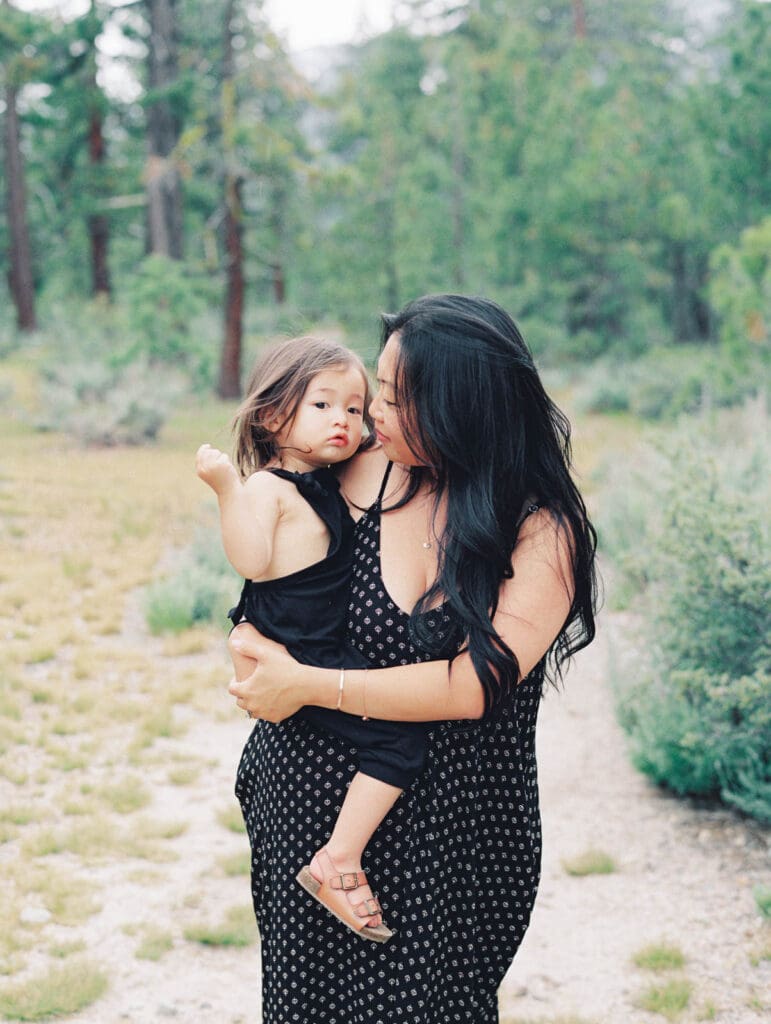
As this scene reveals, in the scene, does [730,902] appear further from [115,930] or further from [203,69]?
[203,69]

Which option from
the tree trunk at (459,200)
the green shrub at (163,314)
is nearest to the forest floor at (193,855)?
the green shrub at (163,314)

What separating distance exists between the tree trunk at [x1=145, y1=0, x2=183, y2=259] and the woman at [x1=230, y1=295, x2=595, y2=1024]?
1481cm

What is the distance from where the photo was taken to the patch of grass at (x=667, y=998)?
9.62 ft

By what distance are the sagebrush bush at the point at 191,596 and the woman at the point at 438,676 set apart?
169 inches

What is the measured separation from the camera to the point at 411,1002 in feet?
5.86

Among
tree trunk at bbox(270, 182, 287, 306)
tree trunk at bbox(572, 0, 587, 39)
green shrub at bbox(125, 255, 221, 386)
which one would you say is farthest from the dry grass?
tree trunk at bbox(572, 0, 587, 39)

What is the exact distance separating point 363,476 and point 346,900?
73cm

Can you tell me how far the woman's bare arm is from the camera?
1.63m

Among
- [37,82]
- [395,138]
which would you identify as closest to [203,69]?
[395,138]

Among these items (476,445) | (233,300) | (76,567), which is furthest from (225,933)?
(233,300)

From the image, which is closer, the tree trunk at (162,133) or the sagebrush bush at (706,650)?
the sagebrush bush at (706,650)

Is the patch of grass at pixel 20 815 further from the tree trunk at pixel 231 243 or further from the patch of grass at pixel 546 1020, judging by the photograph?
the tree trunk at pixel 231 243

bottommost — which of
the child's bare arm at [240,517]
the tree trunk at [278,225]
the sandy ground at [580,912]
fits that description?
the sandy ground at [580,912]

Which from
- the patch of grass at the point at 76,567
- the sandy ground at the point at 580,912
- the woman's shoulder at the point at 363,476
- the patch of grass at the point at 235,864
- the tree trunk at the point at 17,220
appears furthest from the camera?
the tree trunk at the point at 17,220
